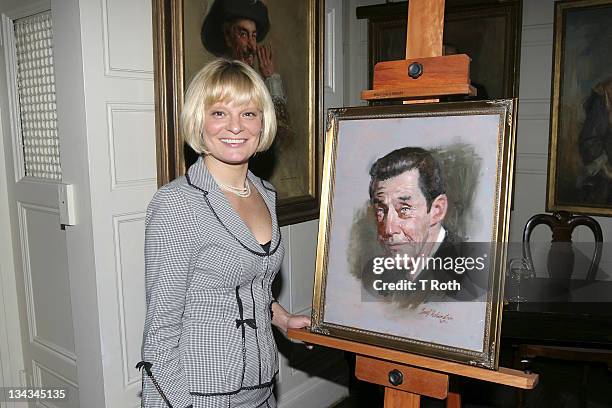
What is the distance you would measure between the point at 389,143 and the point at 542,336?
1.36 meters

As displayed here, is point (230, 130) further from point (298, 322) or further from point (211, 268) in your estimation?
point (298, 322)

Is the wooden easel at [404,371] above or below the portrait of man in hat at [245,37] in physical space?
below

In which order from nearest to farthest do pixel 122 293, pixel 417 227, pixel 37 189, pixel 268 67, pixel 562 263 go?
pixel 417 227 → pixel 122 293 → pixel 37 189 → pixel 268 67 → pixel 562 263

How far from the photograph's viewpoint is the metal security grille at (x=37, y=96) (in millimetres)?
2029

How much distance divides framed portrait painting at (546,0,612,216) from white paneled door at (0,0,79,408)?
3.00 metres

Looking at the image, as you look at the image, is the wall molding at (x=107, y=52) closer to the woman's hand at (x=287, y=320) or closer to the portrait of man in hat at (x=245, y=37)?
the portrait of man in hat at (x=245, y=37)

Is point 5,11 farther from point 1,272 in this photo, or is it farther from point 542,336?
point 542,336

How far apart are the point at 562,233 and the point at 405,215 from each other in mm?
2089

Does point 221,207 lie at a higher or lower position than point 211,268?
higher

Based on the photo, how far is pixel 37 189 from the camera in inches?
84.6

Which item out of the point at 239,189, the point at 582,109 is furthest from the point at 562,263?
the point at 239,189

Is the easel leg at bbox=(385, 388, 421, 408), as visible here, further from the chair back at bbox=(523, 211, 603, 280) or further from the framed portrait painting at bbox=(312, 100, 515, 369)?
the chair back at bbox=(523, 211, 603, 280)

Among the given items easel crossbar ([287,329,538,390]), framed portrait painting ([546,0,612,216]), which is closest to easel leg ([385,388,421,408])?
easel crossbar ([287,329,538,390])
